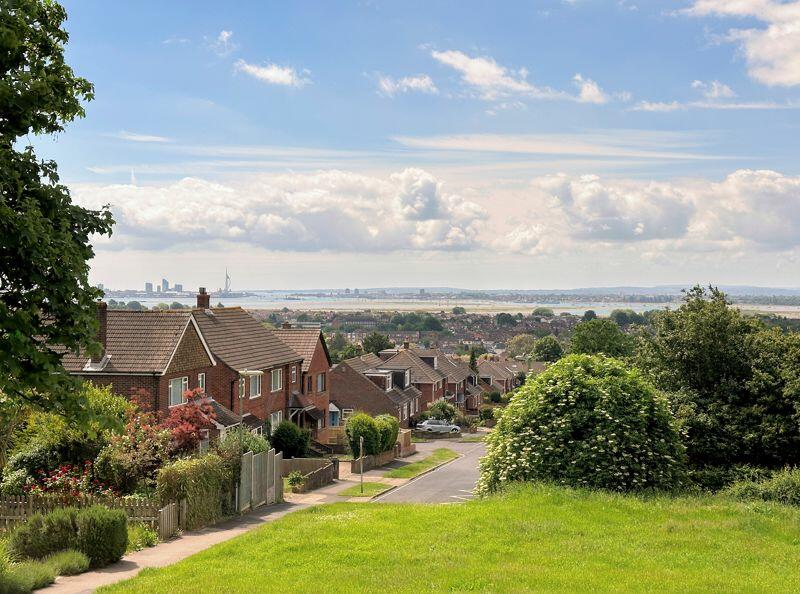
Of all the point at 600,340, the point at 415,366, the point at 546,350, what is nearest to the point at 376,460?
the point at 600,340

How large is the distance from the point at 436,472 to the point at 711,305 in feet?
89.8

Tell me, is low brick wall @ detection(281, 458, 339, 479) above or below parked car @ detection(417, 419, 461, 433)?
above

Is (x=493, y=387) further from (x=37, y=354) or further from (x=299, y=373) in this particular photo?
(x=37, y=354)

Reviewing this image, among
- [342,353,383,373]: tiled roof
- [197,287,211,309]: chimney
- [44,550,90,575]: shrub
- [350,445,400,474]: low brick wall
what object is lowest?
[350,445,400,474]: low brick wall

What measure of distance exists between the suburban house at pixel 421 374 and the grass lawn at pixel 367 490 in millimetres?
44028

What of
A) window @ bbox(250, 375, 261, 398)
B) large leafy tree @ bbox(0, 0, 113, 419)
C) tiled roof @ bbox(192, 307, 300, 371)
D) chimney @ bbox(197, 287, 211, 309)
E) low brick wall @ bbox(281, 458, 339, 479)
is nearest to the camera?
large leafy tree @ bbox(0, 0, 113, 419)

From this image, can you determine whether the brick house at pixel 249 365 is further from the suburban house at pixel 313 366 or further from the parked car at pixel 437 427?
the parked car at pixel 437 427

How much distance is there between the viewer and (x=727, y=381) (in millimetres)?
29219

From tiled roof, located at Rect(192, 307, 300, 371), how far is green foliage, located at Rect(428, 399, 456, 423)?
35.0m

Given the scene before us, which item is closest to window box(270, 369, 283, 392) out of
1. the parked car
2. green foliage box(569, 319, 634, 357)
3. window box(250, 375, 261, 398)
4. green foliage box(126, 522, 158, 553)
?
window box(250, 375, 261, 398)

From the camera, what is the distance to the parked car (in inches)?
3312

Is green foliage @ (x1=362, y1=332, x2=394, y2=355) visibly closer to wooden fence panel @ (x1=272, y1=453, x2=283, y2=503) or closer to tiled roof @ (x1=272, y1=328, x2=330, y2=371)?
tiled roof @ (x1=272, y1=328, x2=330, y2=371)

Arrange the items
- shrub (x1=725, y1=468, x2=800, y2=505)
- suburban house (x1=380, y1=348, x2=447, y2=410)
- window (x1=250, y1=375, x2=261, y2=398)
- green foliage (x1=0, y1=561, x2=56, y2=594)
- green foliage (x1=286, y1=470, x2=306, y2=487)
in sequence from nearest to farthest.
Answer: green foliage (x1=0, y1=561, x2=56, y2=594) → shrub (x1=725, y1=468, x2=800, y2=505) → green foliage (x1=286, y1=470, x2=306, y2=487) → window (x1=250, y1=375, x2=261, y2=398) → suburban house (x1=380, y1=348, x2=447, y2=410)

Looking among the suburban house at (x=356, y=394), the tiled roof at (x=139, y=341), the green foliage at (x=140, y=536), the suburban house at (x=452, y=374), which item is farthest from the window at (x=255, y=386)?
the suburban house at (x=452, y=374)
